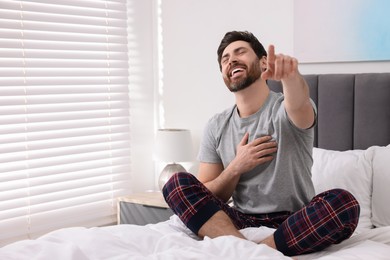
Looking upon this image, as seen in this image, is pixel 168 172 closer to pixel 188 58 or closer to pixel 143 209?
pixel 143 209

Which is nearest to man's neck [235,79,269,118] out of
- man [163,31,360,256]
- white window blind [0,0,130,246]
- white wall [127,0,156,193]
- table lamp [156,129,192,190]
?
man [163,31,360,256]

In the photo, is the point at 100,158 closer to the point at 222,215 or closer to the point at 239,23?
the point at 239,23

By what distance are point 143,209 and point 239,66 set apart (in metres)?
1.36

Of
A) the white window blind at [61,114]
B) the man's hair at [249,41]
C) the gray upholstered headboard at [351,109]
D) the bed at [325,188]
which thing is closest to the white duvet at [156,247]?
the bed at [325,188]

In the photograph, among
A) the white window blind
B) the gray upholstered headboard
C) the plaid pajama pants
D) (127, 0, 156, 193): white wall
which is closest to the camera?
the plaid pajama pants

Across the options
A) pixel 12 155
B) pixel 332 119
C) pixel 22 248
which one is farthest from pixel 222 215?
pixel 12 155

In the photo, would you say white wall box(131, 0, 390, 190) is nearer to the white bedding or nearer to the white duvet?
the white bedding

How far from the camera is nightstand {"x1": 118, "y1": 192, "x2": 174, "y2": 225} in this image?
3.32 meters

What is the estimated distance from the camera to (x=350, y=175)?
8.54ft

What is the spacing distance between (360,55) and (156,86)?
167cm

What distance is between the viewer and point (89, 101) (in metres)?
3.65

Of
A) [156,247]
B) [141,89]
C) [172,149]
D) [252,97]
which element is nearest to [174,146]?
[172,149]

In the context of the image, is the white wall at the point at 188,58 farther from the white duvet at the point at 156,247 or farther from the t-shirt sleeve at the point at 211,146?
the white duvet at the point at 156,247

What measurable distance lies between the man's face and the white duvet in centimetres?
70
